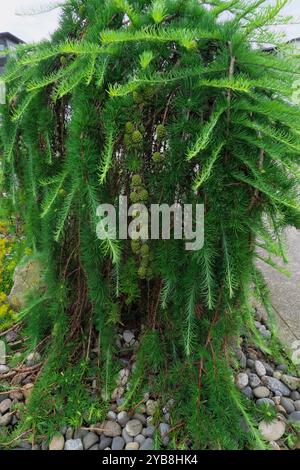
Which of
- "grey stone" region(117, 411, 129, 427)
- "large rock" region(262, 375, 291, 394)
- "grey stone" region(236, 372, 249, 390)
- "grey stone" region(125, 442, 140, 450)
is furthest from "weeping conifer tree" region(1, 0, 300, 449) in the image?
"large rock" region(262, 375, 291, 394)

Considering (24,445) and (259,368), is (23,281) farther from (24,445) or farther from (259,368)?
(259,368)

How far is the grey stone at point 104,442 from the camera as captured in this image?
150cm

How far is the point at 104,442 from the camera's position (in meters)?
1.51

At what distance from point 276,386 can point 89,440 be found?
2.89 ft

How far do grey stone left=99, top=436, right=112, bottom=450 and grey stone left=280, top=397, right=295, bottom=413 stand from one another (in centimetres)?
78

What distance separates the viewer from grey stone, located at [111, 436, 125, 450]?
1.50 meters

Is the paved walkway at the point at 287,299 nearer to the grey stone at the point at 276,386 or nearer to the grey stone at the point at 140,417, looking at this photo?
the grey stone at the point at 276,386

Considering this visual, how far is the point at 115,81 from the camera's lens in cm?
127

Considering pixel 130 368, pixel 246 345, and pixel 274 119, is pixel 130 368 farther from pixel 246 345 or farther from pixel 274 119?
pixel 274 119

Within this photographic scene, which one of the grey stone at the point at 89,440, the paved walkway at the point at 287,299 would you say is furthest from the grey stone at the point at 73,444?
the paved walkway at the point at 287,299
